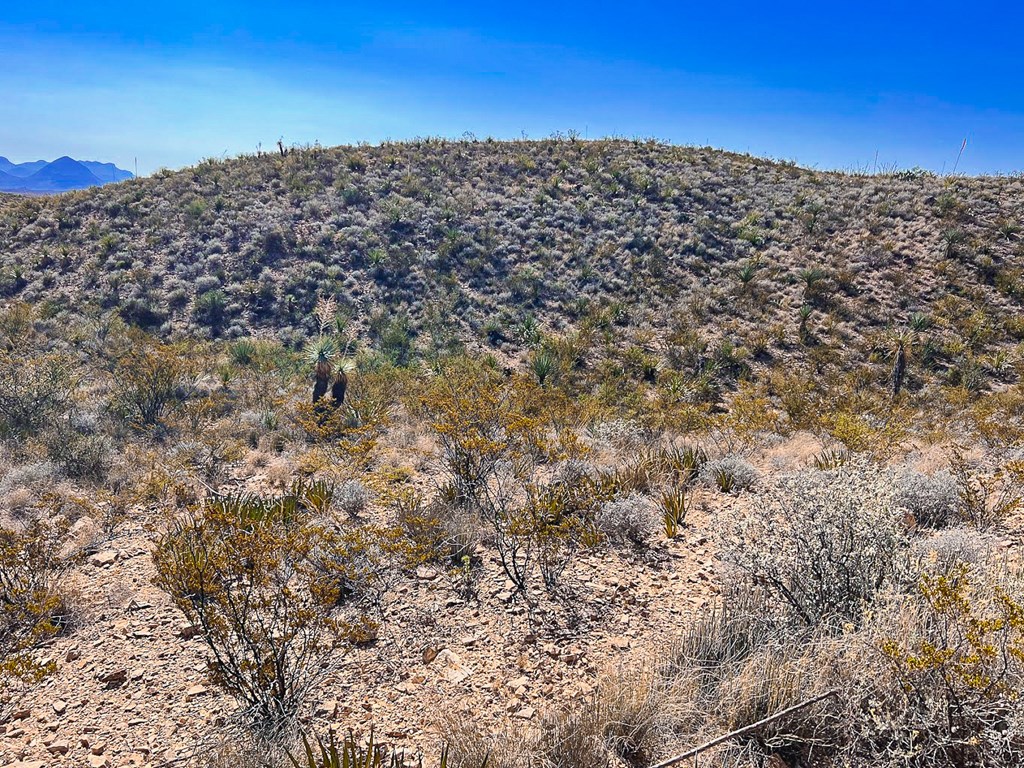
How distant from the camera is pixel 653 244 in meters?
24.3

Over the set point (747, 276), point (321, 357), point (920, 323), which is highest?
point (747, 276)

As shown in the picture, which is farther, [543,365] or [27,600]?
[543,365]

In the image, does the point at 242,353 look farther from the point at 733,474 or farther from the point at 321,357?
the point at 733,474

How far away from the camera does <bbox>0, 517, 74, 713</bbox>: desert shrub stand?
381cm

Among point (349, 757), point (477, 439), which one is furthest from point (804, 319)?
point (349, 757)

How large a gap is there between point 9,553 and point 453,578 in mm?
3860

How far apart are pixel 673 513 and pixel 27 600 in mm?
6177

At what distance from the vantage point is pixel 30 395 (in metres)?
10.1

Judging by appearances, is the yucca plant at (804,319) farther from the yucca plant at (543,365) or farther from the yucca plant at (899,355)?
the yucca plant at (543,365)

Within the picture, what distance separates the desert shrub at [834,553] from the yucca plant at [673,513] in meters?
1.56

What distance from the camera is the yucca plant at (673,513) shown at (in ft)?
18.4

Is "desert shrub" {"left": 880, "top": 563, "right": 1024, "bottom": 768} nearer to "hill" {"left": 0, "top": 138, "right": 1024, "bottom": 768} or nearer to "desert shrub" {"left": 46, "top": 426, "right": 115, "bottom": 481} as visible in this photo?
"hill" {"left": 0, "top": 138, "right": 1024, "bottom": 768}

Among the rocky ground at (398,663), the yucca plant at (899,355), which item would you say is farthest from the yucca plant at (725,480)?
the yucca plant at (899,355)

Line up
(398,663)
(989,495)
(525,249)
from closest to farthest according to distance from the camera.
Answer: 1. (398,663)
2. (989,495)
3. (525,249)
